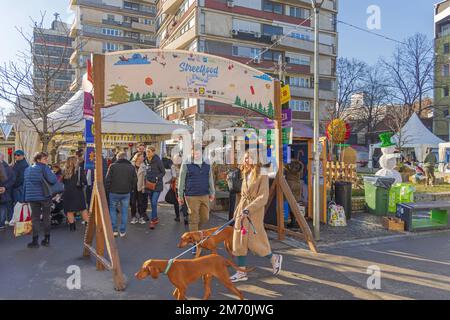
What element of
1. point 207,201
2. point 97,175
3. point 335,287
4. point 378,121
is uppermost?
point 378,121

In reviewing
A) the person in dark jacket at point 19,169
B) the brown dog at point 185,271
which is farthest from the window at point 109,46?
the brown dog at point 185,271

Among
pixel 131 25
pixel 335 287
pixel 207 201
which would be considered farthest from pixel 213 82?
pixel 131 25

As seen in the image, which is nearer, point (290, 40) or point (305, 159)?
point (305, 159)

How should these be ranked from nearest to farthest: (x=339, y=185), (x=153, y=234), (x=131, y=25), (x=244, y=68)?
(x=244, y=68) → (x=153, y=234) → (x=339, y=185) → (x=131, y=25)

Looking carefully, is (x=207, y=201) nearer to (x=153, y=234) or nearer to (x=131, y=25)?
(x=153, y=234)

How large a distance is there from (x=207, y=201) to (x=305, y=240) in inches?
85.0

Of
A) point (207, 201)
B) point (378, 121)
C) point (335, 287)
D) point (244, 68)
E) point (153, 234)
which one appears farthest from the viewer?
point (378, 121)

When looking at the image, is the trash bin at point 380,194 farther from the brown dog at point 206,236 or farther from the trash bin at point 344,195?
the brown dog at point 206,236

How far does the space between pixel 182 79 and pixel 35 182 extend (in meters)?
3.31

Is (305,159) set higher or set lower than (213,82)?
lower

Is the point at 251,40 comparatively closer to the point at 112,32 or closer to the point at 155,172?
the point at 112,32

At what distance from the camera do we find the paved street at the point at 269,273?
4457mm

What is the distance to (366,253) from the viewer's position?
6.36m

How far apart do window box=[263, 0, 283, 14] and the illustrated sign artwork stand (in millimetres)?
38793
